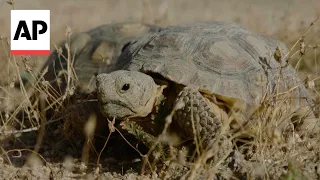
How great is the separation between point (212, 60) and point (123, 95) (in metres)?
0.84

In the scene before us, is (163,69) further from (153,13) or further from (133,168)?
(153,13)

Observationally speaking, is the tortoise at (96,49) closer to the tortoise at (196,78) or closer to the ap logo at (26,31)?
the ap logo at (26,31)

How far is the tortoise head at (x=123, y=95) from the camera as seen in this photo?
3594 mm

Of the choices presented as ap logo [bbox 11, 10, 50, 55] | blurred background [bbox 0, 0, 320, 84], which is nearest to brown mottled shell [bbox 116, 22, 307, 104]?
ap logo [bbox 11, 10, 50, 55]

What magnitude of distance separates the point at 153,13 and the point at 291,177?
570 cm

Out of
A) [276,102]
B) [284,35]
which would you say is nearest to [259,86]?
[276,102]

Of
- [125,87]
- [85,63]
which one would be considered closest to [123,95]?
[125,87]

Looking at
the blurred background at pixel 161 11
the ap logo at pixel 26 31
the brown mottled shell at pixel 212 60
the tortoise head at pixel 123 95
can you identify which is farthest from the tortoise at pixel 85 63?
the blurred background at pixel 161 11

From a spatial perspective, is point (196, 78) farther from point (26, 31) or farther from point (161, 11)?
point (161, 11)

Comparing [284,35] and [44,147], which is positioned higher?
[284,35]

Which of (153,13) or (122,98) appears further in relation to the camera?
(153,13)

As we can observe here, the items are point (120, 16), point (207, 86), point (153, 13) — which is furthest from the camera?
point (120, 16)

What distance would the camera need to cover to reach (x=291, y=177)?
10.1ft

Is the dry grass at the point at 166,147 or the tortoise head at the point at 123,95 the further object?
the tortoise head at the point at 123,95
